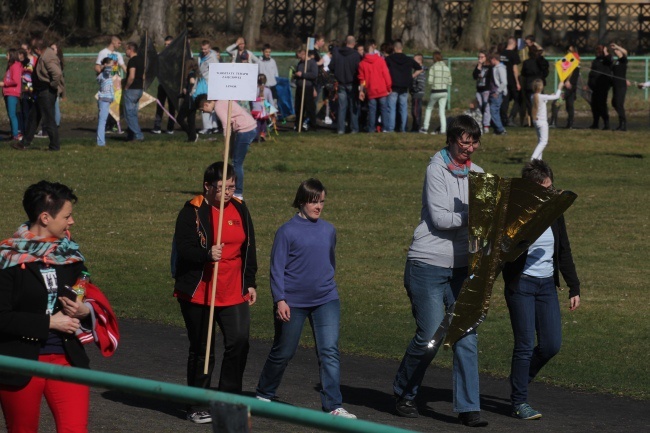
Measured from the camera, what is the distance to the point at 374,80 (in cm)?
2794

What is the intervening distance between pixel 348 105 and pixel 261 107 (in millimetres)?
3399

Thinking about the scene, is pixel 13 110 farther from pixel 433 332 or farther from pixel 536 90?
pixel 433 332

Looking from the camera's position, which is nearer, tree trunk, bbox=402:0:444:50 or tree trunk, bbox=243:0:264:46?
tree trunk, bbox=243:0:264:46

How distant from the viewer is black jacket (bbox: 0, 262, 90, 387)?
6023 mm

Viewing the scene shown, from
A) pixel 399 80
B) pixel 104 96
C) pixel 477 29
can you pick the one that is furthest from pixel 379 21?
pixel 104 96

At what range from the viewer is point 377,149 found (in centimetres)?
2633

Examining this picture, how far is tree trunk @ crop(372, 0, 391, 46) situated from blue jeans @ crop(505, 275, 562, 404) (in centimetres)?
3824

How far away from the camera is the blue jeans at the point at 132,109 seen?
2577 cm

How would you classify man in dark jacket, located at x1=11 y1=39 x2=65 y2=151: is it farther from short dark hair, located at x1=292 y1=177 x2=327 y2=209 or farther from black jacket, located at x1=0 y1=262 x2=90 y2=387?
black jacket, located at x1=0 y1=262 x2=90 y2=387

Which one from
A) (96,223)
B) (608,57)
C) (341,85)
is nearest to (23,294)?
(96,223)

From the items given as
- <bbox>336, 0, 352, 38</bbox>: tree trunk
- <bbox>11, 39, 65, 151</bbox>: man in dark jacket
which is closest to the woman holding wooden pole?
<bbox>11, 39, 65, 151</bbox>: man in dark jacket

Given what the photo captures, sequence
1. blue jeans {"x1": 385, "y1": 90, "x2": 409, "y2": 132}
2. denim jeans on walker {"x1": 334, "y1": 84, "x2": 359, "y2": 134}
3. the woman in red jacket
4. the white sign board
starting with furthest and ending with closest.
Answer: blue jeans {"x1": 385, "y1": 90, "x2": 409, "y2": 132}
denim jeans on walker {"x1": 334, "y1": 84, "x2": 359, "y2": 134}
the woman in red jacket
the white sign board

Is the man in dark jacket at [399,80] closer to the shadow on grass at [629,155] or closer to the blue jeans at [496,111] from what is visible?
the blue jeans at [496,111]

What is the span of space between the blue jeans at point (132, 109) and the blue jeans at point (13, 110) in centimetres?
207
